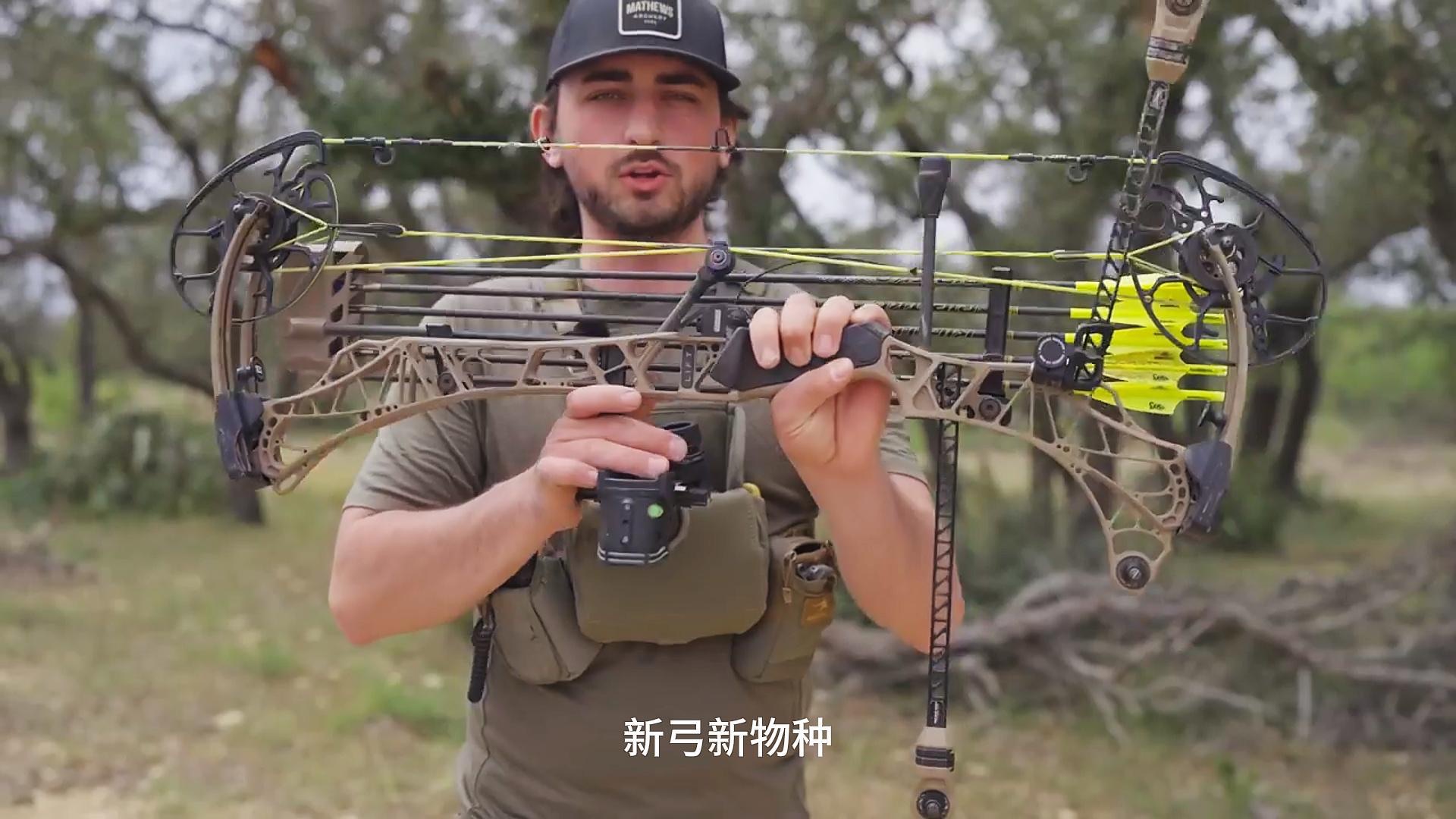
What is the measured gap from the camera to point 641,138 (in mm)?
2293

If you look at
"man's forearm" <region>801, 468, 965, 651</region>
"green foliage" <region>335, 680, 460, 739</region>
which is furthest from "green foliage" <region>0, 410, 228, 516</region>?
"man's forearm" <region>801, 468, 965, 651</region>

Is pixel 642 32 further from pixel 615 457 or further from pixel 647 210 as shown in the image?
pixel 615 457

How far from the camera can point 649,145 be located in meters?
2.29

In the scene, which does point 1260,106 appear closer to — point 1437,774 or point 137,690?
point 1437,774

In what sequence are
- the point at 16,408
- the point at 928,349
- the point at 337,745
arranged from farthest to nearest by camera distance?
the point at 16,408, the point at 337,745, the point at 928,349

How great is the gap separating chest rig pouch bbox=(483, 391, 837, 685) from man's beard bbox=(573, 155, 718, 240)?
0.35m

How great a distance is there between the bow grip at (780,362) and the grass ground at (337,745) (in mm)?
4307

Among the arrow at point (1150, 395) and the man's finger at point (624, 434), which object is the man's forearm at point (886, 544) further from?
the arrow at point (1150, 395)

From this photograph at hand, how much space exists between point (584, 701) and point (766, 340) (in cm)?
81

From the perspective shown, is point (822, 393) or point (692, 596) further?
point (692, 596)

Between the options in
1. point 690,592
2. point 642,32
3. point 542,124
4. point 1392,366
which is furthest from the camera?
point 1392,366

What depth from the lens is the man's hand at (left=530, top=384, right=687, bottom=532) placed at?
73.6 inches

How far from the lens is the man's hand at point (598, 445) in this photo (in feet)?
6.14

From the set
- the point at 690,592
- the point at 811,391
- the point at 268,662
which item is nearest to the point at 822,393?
the point at 811,391
